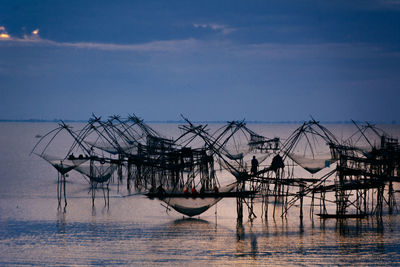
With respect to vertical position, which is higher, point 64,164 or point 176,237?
point 64,164

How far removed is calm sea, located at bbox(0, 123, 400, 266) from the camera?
1033 centimetres

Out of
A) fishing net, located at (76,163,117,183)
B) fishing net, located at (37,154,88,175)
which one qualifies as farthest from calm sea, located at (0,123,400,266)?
fishing net, located at (76,163,117,183)

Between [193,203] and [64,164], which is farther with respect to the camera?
[64,164]

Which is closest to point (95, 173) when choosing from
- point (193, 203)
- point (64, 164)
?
point (64, 164)

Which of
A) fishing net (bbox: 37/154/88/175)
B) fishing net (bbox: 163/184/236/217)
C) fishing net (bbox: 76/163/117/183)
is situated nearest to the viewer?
fishing net (bbox: 163/184/236/217)

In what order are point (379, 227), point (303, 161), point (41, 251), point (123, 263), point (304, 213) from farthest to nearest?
point (303, 161), point (304, 213), point (379, 227), point (41, 251), point (123, 263)

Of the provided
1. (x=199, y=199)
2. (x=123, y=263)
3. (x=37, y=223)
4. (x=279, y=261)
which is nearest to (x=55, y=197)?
(x=37, y=223)

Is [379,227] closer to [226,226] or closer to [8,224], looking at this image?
[226,226]

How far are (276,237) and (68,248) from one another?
15.5 feet

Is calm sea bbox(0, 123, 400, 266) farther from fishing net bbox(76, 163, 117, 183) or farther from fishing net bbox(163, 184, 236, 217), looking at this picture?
fishing net bbox(76, 163, 117, 183)

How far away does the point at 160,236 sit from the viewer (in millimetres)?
12086

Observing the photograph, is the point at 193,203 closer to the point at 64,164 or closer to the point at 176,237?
the point at 176,237

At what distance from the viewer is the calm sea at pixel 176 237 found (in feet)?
33.9

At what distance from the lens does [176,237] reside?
1199 cm
